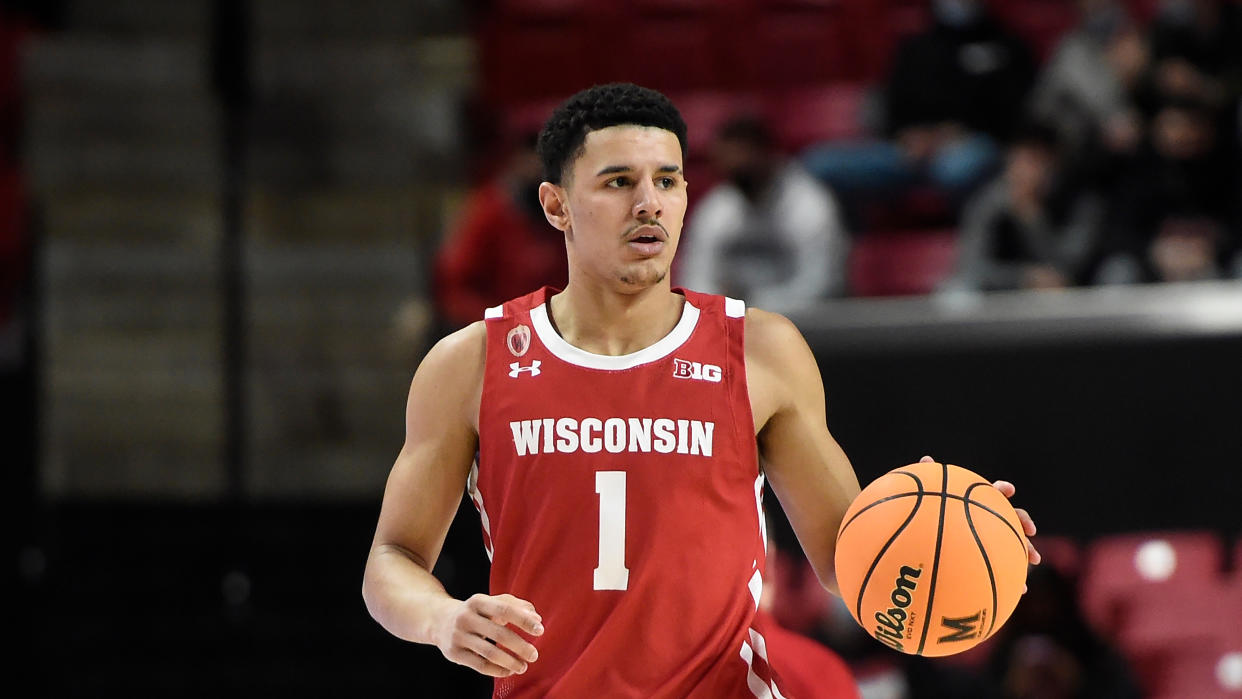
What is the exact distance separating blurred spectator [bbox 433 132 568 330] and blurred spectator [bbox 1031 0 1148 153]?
2.53m

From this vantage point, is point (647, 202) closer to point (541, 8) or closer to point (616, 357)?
point (616, 357)

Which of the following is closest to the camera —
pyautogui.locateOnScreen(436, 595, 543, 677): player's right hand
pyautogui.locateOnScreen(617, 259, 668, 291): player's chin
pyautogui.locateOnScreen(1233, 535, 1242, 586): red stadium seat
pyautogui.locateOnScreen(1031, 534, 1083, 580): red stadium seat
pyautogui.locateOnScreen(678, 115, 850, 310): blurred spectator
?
pyautogui.locateOnScreen(436, 595, 543, 677): player's right hand

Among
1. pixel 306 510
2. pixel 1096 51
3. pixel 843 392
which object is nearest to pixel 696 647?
pixel 843 392

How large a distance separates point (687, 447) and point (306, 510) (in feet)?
16.7

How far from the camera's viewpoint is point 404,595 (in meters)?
3.23

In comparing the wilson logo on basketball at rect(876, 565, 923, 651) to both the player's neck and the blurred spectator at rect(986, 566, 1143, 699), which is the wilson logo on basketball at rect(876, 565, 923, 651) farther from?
the blurred spectator at rect(986, 566, 1143, 699)

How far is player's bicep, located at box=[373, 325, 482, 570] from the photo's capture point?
341cm

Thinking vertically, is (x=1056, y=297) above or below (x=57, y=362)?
above

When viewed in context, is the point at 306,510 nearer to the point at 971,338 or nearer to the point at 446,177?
the point at 446,177

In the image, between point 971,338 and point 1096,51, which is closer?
point 971,338

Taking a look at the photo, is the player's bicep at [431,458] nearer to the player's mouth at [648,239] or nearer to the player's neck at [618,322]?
the player's neck at [618,322]

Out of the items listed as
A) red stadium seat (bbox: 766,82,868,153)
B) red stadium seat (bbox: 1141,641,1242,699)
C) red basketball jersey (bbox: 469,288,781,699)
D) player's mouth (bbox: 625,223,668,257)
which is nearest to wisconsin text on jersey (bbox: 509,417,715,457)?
red basketball jersey (bbox: 469,288,781,699)

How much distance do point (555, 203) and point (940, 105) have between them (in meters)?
5.18

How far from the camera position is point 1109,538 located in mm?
6035
